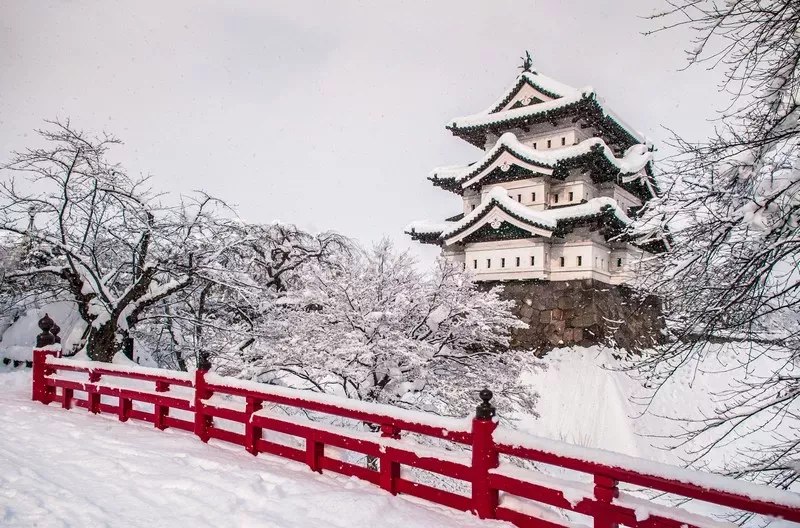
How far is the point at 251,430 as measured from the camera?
5.98 m

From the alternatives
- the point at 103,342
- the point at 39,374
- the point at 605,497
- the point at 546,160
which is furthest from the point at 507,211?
the point at 605,497

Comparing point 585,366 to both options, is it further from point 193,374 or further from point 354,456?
point 193,374

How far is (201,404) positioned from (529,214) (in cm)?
1833

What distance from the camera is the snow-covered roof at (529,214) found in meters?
21.2

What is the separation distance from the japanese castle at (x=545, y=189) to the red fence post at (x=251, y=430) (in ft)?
59.5

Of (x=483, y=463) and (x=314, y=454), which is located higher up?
(x=483, y=463)

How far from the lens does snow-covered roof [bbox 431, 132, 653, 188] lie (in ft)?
73.2

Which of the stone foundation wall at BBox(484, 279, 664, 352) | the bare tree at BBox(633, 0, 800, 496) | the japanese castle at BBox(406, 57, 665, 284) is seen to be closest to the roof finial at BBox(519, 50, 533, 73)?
the japanese castle at BBox(406, 57, 665, 284)

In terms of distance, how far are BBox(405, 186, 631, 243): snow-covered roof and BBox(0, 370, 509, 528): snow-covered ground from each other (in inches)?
724

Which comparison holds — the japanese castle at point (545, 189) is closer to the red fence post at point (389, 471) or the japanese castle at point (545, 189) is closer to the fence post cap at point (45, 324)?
the fence post cap at point (45, 324)

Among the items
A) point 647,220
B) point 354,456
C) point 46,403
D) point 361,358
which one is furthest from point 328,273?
point 647,220

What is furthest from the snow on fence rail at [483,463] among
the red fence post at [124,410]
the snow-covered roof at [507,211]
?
the snow-covered roof at [507,211]

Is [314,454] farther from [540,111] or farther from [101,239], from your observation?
[540,111]

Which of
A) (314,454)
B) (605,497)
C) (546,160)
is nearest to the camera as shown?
(605,497)
